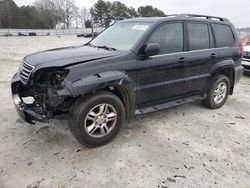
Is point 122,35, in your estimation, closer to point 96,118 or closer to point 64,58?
point 64,58

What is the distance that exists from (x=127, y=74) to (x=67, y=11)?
266 feet

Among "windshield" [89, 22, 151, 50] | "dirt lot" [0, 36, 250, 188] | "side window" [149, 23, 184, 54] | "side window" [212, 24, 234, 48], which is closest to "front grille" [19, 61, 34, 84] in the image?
"dirt lot" [0, 36, 250, 188]

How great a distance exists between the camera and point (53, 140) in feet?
11.6

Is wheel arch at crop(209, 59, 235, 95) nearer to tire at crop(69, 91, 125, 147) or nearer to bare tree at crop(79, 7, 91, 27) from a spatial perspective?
tire at crop(69, 91, 125, 147)

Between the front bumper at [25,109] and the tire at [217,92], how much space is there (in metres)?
3.31

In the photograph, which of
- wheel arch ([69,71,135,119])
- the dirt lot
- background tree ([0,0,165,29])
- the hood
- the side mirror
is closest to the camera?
the dirt lot

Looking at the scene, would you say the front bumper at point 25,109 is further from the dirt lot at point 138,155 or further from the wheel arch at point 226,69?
the wheel arch at point 226,69

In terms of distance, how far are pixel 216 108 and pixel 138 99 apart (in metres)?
2.18

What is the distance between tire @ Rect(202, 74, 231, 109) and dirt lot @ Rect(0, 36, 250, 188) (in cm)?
42

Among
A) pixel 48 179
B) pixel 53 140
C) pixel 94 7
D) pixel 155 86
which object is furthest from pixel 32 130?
pixel 94 7

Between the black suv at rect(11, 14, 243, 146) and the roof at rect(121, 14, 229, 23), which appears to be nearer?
the black suv at rect(11, 14, 243, 146)

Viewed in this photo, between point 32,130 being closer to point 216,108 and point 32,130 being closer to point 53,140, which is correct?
point 53,140

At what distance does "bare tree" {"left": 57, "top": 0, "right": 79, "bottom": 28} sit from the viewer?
248ft

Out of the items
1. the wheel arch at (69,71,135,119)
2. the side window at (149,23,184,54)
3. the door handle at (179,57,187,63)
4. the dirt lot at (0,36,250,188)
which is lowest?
the dirt lot at (0,36,250,188)
